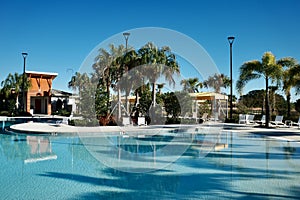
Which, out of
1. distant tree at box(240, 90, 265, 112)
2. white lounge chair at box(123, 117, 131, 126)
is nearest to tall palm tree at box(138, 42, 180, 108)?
white lounge chair at box(123, 117, 131, 126)

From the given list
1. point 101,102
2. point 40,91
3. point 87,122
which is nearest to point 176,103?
point 101,102

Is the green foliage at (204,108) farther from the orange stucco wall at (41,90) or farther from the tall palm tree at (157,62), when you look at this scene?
the orange stucco wall at (41,90)

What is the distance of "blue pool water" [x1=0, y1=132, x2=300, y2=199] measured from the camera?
18.7 feet

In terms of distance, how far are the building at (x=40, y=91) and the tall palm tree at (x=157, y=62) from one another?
715 inches

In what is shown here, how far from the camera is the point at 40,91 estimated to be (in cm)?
3441

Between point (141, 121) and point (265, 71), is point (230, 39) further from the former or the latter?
point (141, 121)

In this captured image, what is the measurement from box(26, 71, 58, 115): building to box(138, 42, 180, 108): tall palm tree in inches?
715

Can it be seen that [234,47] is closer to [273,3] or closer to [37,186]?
[273,3]

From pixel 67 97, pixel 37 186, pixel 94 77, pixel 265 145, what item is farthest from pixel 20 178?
pixel 67 97

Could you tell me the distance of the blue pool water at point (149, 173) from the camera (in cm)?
569

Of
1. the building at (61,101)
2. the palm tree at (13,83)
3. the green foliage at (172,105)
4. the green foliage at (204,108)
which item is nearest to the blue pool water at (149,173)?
the green foliage at (172,105)

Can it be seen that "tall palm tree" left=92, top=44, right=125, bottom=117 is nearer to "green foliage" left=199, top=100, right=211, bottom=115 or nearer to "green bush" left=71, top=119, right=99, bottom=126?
"green bush" left=71, top=119, right=99, bottom=126

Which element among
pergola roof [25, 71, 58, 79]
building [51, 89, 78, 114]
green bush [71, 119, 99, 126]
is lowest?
green bush [71, 119, 99, 126]

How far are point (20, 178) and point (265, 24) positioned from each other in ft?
50.9
